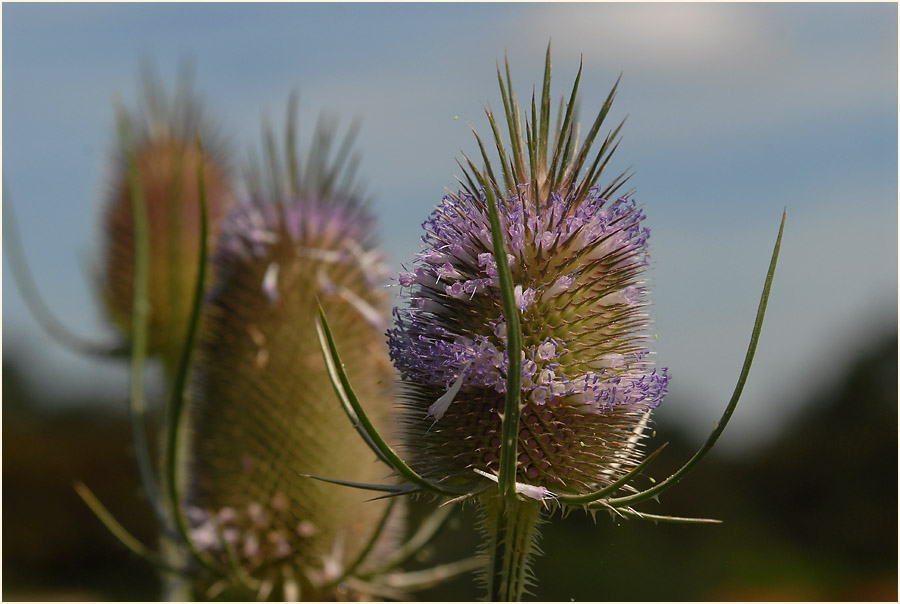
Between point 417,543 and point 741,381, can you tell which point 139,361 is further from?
point 741,381

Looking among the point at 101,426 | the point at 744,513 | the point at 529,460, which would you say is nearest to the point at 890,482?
the point at 744,513

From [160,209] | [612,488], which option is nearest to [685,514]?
[160,209]

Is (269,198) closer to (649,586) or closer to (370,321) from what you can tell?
(370,321)

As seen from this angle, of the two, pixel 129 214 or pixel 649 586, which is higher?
pixel 129 214

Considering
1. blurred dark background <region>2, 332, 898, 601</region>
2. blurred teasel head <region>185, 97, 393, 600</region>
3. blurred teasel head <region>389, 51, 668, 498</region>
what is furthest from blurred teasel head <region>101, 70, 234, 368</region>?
blurred dark background <region>2, 332, 898, 601</region>

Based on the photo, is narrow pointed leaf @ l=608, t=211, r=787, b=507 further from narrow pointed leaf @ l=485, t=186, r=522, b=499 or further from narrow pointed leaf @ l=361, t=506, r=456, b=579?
narrow pointed leaf @ l=361, t=506, r=456, b=579

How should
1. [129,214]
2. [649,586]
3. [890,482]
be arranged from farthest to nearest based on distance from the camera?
[890,482]
[649,586]
[129,214]

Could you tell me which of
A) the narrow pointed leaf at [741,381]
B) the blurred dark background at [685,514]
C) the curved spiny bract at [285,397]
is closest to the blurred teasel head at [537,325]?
the narrow pointed leaf at [741,381]
